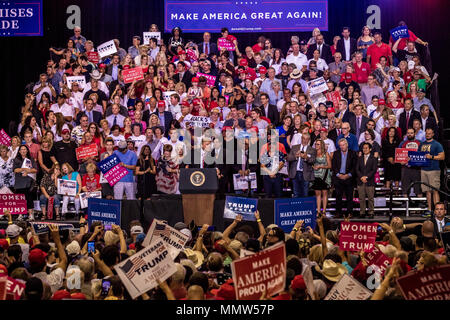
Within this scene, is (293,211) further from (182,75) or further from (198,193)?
(182,75)

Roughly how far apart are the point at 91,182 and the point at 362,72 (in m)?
6.96

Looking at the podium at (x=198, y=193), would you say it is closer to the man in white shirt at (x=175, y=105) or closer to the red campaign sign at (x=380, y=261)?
the man in white shirt at (x=175, y=105)

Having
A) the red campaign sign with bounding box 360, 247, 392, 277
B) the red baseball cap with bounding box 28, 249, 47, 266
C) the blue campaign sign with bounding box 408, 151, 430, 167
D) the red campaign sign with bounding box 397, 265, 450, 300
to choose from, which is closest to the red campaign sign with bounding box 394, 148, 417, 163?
the blue campaign sign with bounding box 408, 151, 430, 167

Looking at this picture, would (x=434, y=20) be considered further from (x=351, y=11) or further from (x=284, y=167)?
(x=284, y=167)

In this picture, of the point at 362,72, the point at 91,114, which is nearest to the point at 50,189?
the point at 91,114

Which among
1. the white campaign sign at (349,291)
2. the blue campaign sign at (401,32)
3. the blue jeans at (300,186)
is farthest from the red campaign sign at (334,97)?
the white campaign sign at (349,291)

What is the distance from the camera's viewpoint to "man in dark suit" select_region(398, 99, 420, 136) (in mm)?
14891

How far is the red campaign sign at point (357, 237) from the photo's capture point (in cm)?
819

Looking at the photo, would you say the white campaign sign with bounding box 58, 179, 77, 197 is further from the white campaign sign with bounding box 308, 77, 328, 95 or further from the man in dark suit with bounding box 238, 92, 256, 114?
the white campaign sign with bounding box 308, 77, 328, 95

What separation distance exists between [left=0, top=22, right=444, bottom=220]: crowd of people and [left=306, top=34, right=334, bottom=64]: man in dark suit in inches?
1.3

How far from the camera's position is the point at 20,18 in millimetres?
20812

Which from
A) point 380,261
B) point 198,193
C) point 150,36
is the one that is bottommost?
point 380,261

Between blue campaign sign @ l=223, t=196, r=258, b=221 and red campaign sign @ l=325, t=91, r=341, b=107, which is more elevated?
red campaign sign @ l=325, t=91, r=341, b=107

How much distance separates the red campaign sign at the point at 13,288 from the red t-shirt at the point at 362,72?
12367 millimetres
